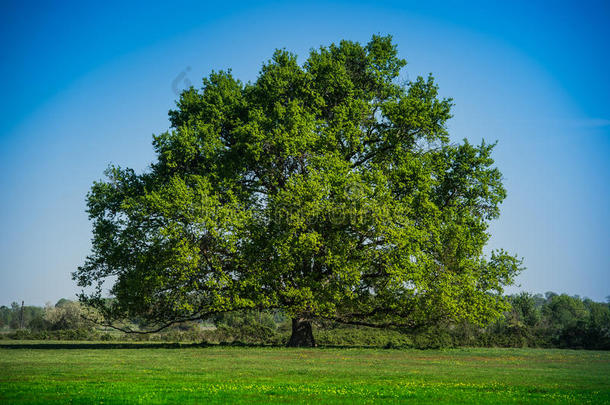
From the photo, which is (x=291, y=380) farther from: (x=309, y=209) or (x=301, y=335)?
(x=301, y=335)

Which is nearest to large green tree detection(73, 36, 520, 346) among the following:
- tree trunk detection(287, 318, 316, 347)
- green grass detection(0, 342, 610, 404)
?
tree trunk detection(287, 318, 316, 347)

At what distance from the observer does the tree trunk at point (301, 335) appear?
34.8 meters

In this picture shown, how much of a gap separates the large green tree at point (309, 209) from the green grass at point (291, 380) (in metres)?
7.00

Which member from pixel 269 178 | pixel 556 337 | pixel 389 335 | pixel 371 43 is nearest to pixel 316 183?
pixel 269 178

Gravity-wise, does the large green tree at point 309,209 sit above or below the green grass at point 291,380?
above

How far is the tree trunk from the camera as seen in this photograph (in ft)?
114

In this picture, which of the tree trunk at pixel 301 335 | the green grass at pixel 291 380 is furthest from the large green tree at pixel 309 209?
the green grass at pixel 291 380

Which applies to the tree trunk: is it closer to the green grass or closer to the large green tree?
the large green tree

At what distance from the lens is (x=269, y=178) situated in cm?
3453

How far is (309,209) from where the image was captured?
30141 millimetres

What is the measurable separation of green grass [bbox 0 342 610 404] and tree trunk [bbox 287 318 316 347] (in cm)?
1015

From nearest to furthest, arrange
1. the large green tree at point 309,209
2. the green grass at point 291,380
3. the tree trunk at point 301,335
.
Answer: the green grass at point 291,380, the large green tree at point 309,209, the tree trunk at point 301,335

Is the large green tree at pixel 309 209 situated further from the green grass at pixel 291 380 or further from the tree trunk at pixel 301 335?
the green grass at pixel 291 380

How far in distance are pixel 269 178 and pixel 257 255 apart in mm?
5417
